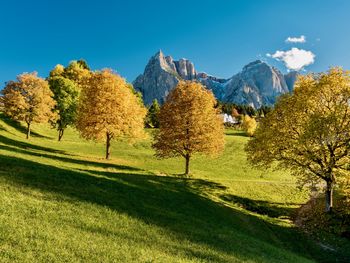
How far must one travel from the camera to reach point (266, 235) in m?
29.7

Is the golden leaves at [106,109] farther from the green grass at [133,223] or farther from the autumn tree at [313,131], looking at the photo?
the autumn tree at [313,131]

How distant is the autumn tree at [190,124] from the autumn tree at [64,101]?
26.5m

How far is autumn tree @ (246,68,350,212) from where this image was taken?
35438 millimetres

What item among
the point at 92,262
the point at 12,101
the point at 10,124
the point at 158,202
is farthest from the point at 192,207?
the point at 10,124

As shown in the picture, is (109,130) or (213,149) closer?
(213,149)

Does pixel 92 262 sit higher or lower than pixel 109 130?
lower

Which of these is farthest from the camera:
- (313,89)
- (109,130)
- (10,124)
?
(10,124)

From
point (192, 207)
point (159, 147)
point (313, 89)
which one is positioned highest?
point (313, 89)

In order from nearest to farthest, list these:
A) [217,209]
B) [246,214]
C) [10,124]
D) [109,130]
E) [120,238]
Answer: [120,238], [217,209], [246,214], [109,130], [10,124]

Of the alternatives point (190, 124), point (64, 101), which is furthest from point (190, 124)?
point (64, 101)

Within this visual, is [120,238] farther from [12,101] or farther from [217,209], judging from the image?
[12,101]

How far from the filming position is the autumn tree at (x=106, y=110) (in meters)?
48.7

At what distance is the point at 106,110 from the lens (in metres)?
48.8

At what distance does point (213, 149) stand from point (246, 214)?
501 inches
